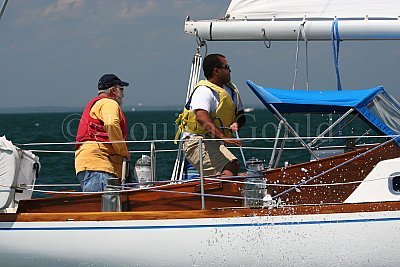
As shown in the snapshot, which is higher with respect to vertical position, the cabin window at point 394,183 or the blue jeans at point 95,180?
the blue jeans at point 95,180

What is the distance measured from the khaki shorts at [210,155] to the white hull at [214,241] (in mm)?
707

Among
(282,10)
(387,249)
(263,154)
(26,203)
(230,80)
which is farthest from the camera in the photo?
(263,154)

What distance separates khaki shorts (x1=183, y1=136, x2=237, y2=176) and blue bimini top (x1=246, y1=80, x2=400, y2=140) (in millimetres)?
554

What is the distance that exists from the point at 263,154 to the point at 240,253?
50.3 ft

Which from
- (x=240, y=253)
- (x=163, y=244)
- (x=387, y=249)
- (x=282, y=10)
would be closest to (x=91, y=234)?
(x=163, y=244)

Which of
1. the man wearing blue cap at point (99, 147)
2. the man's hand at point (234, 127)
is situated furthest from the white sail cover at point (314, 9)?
the man wearing blue cap at point (99, 147)

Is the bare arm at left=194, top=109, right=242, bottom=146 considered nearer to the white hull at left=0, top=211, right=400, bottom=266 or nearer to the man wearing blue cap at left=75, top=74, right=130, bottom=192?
the man wearing blue cap at left=75, top=74, right=130, bottom=192

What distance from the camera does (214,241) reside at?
21.9 feet

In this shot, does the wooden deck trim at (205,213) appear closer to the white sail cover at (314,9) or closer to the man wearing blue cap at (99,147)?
the man wearing blue cap at (99,147)

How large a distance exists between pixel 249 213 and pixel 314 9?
2398 mm

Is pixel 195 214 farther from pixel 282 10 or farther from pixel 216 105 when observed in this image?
pixel 282 10

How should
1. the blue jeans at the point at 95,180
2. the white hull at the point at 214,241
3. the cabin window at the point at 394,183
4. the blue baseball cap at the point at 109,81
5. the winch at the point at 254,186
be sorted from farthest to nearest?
the blue baseball cap at the point at 109,81 → the blue jeans at the point at 95,180 → the winch at the point at 254,186 → the cabin window at the point at 394,183 → the white hull at the point at 214,241

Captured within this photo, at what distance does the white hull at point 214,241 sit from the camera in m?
6.59

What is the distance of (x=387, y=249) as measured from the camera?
21.6 feet
